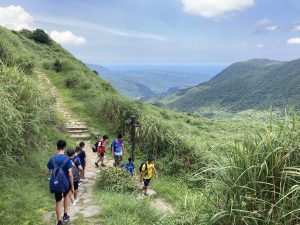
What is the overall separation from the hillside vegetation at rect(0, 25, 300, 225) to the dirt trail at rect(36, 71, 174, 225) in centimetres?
28

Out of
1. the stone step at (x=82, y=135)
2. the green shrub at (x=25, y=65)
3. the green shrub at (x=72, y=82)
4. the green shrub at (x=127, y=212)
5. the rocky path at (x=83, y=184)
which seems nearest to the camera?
the green shrub at (x=127, y=212)

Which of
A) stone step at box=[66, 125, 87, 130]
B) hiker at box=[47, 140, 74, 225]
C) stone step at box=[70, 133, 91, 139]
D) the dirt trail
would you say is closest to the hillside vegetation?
the dirt trail

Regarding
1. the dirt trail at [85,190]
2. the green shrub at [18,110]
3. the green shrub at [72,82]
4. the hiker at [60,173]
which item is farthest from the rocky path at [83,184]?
the green shrub at [72,82]

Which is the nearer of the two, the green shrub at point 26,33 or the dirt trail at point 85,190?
the dirt trail at point 85,190

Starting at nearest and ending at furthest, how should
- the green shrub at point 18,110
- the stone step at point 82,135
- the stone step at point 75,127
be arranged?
the green shrub at point 18,110, the stone step at point 82,135, the stone step at point 75,127

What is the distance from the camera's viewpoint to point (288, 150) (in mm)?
6422

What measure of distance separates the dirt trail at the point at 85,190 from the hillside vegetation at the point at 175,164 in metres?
0.28

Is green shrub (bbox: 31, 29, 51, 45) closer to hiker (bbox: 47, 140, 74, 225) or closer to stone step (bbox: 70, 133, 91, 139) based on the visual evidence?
stone step (bbox: 70, 133, 91, 139)

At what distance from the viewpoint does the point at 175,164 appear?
16.8 m

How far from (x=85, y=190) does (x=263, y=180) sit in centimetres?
710

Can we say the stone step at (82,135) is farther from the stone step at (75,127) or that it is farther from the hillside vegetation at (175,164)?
the hillside vegetation at (175,164)

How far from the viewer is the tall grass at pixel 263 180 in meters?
6.20

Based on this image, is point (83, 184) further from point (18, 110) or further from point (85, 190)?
point (18, 110)

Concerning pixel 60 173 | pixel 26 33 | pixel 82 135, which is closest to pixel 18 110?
pixel 60 173
